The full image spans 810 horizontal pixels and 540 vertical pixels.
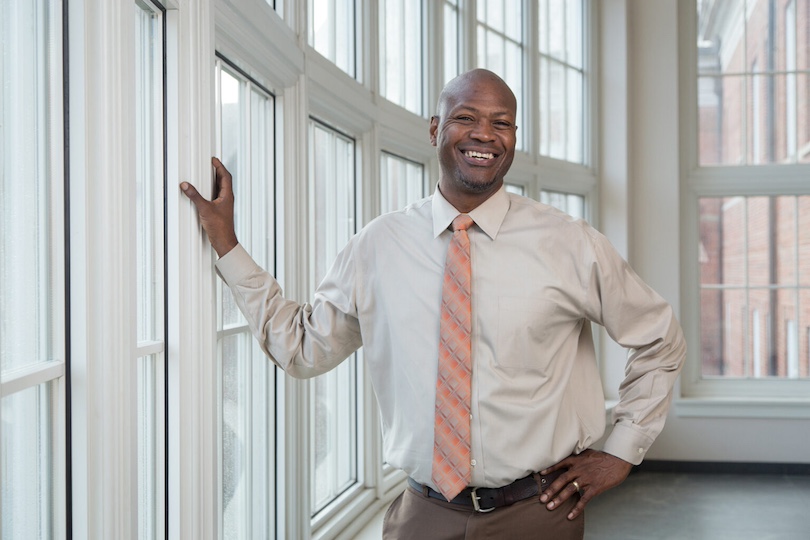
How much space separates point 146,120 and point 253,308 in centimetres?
47

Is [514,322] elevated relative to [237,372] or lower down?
elevated

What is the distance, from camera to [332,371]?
2848mm

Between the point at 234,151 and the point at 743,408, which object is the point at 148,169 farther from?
the point at 743,408

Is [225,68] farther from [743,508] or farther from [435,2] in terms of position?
[743,508]

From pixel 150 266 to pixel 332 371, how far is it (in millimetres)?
1411

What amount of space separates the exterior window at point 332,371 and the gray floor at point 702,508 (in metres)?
1.61

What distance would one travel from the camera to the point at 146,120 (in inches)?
58.7

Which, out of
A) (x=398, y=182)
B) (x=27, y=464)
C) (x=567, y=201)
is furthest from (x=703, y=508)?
(x=27, y=464)

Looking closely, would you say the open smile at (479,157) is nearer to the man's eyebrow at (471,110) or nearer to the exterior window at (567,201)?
the man's eyebrow at (471,110)

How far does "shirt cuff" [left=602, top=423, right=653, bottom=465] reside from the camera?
6.02ft

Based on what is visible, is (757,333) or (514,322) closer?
(514,322)

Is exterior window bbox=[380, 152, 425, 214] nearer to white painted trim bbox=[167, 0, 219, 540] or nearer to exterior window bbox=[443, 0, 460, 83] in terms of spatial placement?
exterior window bbox=[443, 0, 460, 83]

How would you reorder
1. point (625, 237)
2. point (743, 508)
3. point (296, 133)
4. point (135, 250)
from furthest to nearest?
point (625, 237), point (743, 508), point (296, 133), point (135, 250)

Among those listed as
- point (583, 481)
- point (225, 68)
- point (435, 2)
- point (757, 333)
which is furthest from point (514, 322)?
point (757, 333)
